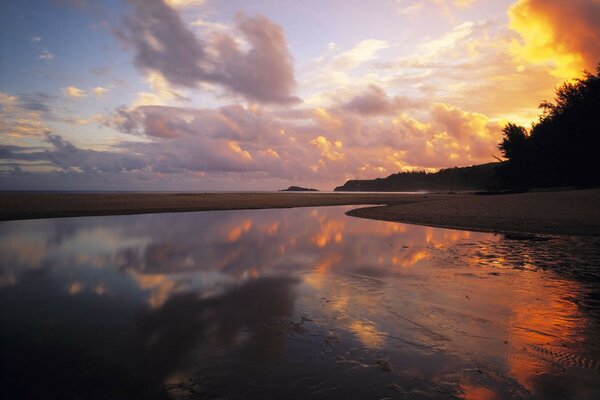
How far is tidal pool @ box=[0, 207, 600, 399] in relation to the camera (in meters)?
4.75

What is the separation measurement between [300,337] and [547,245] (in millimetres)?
17258

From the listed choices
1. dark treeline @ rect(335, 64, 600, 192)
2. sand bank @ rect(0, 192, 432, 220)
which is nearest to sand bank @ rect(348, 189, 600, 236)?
dark treeline @ rect(335, 64, 600, 192)

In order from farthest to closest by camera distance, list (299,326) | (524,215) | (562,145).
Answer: (562,145) < (524,215) < (299,326)

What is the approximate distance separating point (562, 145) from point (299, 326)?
2387 inches

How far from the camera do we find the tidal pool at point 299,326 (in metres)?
4.75

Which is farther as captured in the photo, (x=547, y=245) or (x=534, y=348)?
(x=547, y=245)

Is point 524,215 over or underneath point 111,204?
over

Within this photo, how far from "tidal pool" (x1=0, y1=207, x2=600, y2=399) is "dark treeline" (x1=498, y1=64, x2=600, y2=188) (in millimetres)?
44248

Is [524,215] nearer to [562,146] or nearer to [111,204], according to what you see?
[562,146]

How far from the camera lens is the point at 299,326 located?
22.9ft

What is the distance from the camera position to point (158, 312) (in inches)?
311

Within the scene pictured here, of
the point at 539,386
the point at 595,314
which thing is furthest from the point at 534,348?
the point at 595,314

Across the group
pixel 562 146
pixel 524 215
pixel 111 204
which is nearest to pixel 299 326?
pixel 524 215

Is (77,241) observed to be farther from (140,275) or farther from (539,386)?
(539,386)
